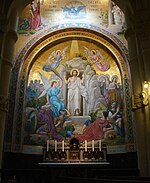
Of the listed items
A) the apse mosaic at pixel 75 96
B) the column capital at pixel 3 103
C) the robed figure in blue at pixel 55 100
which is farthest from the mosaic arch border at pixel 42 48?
the column capital at pixel 3 103

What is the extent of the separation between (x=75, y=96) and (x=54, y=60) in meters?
2.67

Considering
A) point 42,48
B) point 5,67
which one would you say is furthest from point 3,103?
point 42,48

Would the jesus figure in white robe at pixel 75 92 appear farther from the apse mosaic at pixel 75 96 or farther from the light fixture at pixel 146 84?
the light fixture at pixel 146 84

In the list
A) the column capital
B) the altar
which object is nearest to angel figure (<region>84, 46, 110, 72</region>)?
the altar

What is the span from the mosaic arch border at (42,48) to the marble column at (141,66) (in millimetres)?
4960

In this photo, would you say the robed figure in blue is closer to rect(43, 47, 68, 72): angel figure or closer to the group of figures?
the group of figures

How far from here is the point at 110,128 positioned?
13.6 meters

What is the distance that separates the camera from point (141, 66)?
8094mm

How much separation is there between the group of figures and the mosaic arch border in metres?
0.76

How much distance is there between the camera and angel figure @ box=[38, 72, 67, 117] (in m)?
14.3

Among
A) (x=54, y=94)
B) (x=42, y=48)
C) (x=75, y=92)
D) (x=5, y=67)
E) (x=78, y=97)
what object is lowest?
(x=5, y=67)

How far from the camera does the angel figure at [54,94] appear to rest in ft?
46.9

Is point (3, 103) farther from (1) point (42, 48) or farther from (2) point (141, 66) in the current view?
(1) point (42, 48)

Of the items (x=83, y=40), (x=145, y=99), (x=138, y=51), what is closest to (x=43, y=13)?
(x=83, y=40)
